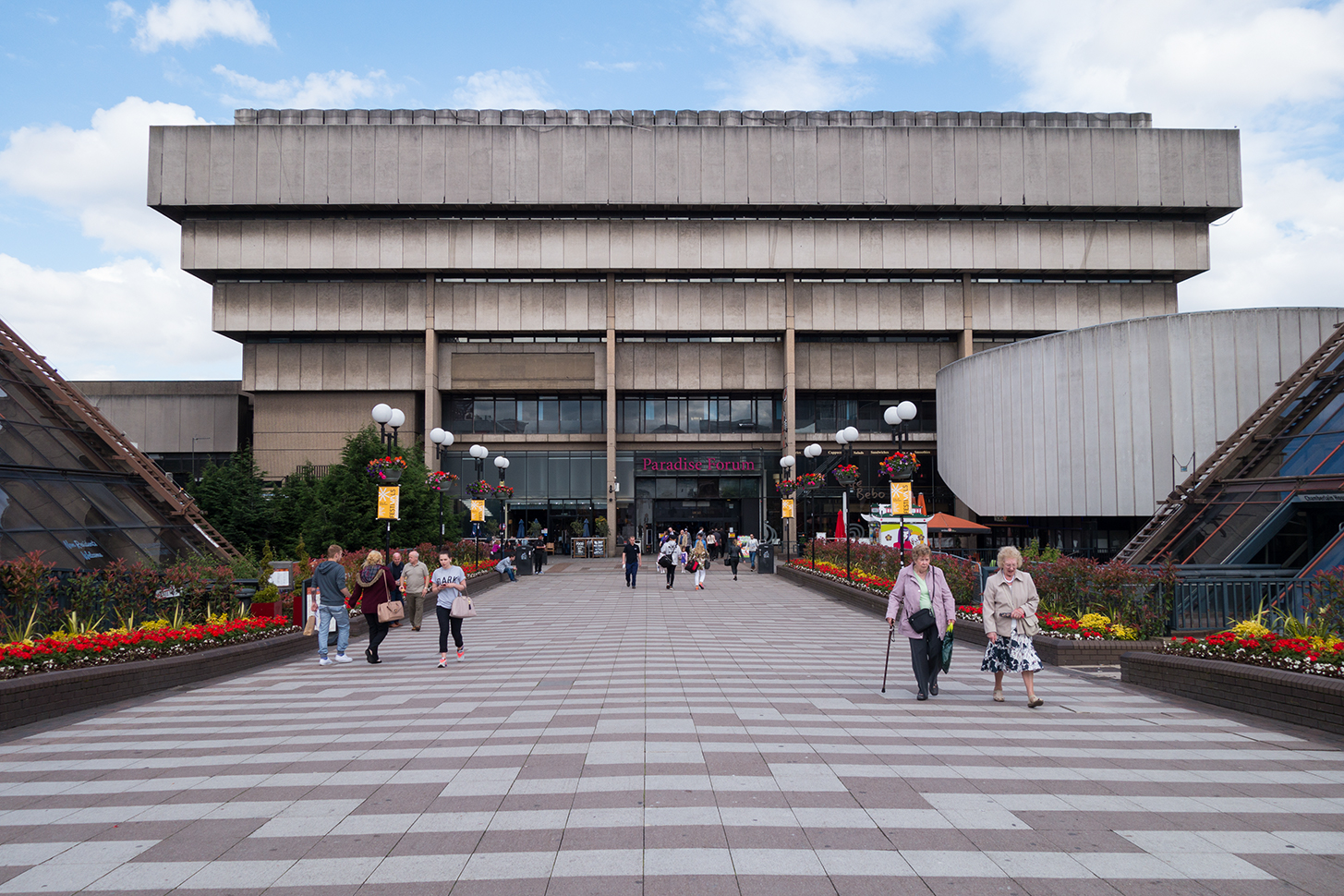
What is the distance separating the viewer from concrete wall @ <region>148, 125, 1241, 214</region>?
49844mm

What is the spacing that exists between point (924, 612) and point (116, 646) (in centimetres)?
1045

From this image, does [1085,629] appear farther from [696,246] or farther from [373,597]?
[696,246]

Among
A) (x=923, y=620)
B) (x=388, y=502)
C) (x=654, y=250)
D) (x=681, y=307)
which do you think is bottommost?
(x=923, y=620)

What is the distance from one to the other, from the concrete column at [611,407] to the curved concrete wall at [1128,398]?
22582mm

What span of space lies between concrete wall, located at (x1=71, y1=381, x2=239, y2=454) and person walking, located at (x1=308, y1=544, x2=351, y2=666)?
148ft

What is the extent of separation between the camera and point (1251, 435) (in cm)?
2120

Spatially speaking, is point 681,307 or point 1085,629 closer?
point 1085,629

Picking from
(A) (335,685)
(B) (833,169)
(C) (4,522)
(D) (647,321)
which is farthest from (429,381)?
(A) (335,685)

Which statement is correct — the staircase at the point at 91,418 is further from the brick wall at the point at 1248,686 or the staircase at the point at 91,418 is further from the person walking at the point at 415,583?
the brick wall at the point at 1248,686

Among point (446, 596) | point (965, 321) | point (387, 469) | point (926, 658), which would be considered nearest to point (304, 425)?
point (387, 469)

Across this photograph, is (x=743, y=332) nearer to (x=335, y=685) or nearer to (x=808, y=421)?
(x=808, y=421)

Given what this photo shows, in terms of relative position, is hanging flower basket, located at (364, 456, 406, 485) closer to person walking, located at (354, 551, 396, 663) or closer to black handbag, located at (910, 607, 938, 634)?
person walking, located at (354, 551, 396, 663)

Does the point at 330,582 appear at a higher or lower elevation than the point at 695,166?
lower

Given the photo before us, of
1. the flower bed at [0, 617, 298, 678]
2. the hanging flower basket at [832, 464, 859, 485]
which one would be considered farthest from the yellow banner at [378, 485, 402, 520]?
the hanging flower basket at [832, 464, 859, 485]
